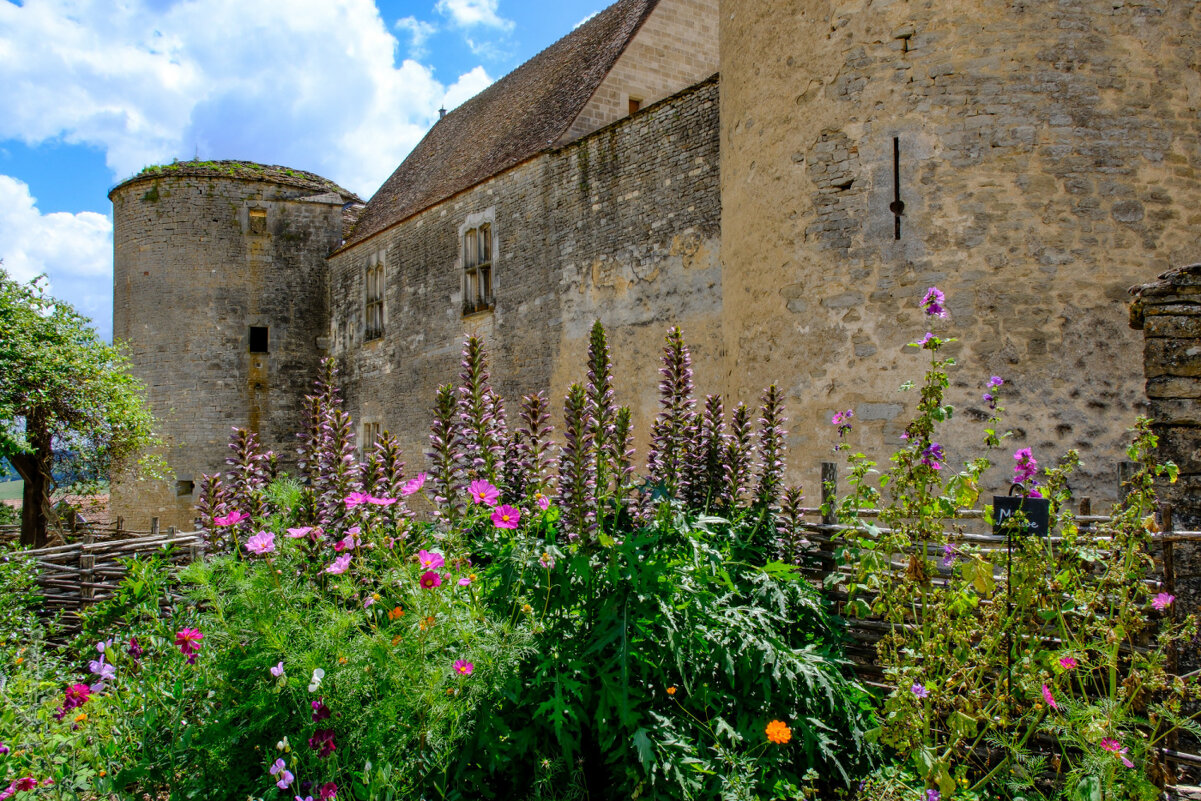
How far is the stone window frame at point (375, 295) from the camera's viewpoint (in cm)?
1598

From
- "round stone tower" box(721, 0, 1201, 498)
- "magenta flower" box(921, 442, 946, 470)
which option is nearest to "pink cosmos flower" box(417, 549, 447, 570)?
"magenta flower" box(921, 442, 946, 470)

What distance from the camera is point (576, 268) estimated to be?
11.0m

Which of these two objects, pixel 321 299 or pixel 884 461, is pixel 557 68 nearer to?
pixel 321 299

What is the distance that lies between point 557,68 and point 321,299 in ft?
25.3

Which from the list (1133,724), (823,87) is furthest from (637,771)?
(823,87)

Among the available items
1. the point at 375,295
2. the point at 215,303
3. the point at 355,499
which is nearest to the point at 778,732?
the point at 355,499

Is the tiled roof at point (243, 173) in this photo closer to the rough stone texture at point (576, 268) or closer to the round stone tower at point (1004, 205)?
the rough stone texture at point (576, 268)

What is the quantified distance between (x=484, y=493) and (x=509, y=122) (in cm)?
1267

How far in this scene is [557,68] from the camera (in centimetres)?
1450

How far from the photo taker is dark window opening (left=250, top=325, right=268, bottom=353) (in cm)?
1761

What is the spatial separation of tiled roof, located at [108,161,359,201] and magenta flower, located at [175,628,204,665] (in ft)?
55.5

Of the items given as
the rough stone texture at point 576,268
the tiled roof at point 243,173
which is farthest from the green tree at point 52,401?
the tiled roof at point 243,173

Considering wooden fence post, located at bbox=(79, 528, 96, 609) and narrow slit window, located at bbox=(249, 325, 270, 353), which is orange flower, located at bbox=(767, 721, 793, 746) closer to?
wooden fence post, located at bbox=(79, 528, 96, 609)

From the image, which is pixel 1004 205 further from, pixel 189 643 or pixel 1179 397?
pixel 189 643
